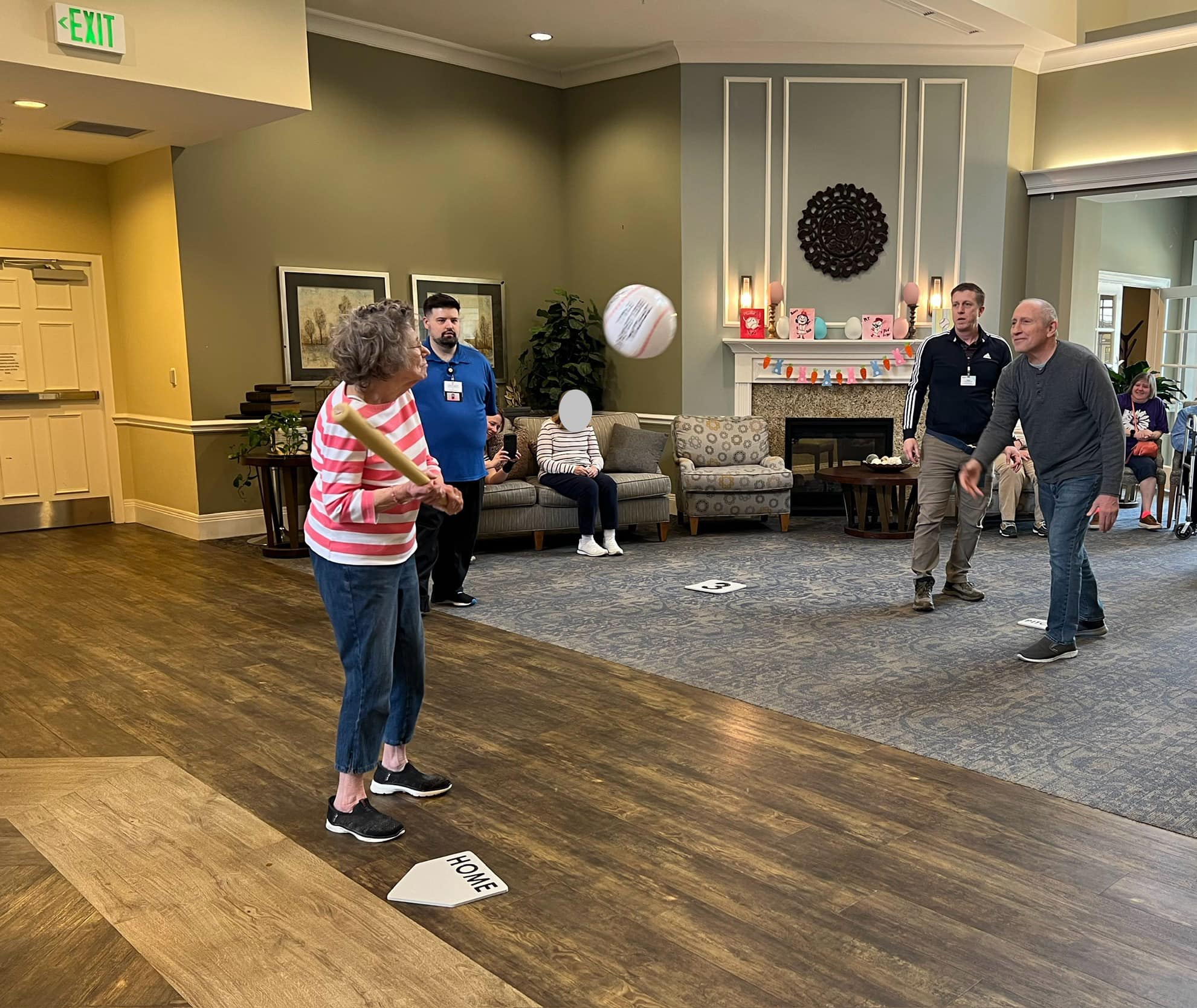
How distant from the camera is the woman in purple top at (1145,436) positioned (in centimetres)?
768

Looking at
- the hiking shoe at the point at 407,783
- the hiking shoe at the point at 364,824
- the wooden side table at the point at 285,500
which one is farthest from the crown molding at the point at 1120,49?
the hiking shoe at the point at 364,824

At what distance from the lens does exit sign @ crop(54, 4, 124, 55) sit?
509cm

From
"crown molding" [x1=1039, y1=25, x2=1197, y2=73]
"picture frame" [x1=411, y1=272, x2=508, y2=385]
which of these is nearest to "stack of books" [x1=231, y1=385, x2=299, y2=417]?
"picture frame" [x1=411, y1=272, x2=508, y2=385]

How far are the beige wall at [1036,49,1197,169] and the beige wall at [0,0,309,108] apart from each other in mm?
6022

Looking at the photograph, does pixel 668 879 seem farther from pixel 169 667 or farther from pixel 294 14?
pixel 294 14

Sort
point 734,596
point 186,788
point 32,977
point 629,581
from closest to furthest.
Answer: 1. point 32,977
2. point 186,788
3. point 734,596
4. point 629,581

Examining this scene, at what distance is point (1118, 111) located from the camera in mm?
8180

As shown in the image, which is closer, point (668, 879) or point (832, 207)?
point (668, 879)

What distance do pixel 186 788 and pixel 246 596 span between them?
2.67 meters

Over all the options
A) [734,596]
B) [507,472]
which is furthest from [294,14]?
[734,596]

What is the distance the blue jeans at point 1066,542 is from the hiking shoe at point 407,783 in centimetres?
272

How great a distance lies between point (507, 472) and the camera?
7070 millimetres

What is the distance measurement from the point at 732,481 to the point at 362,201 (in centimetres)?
362

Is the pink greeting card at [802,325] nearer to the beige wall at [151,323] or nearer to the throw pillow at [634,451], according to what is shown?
the throw pillow at [634,451]
